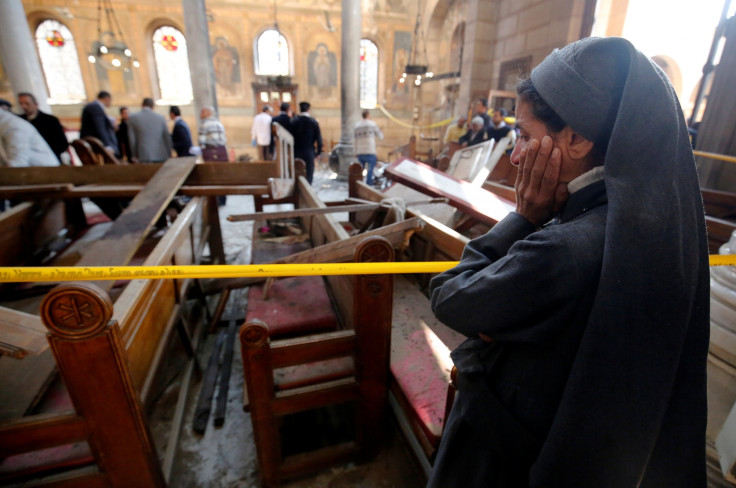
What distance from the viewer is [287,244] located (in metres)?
3.96

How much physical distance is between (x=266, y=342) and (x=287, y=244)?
241 centimetres

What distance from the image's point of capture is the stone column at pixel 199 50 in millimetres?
8961

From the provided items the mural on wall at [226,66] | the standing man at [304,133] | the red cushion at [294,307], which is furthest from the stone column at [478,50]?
the mural on wall at [226,66]

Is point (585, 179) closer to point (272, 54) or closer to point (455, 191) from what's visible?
point (455, 191)

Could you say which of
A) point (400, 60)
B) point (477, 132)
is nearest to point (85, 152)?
point (477, 132)

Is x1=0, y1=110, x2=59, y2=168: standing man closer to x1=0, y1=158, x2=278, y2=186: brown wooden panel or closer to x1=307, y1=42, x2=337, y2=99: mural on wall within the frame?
x1=0, y1=158, x2=278, y2=186: brown wooden panel

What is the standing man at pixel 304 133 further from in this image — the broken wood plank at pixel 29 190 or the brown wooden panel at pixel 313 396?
the brown wooden panel at pixel 313 396

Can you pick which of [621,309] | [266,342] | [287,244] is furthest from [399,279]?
[621,309]

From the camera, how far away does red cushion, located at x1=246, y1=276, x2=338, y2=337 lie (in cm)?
247

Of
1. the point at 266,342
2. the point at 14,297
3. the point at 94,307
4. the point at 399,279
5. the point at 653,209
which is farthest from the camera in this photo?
the point at 399,279

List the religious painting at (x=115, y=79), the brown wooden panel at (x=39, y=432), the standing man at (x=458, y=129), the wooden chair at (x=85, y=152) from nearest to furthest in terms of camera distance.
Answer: the brown wooden panel at (x=39, y=432), the wooden chair at (x=85, y=152), the standing man at (x=458, y=129), the religious painting at (x=115, y=79)

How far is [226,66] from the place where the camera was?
1593 centimetres

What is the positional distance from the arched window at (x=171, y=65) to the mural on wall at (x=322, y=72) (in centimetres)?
564

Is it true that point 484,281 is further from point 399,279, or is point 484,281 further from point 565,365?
point 399,279
